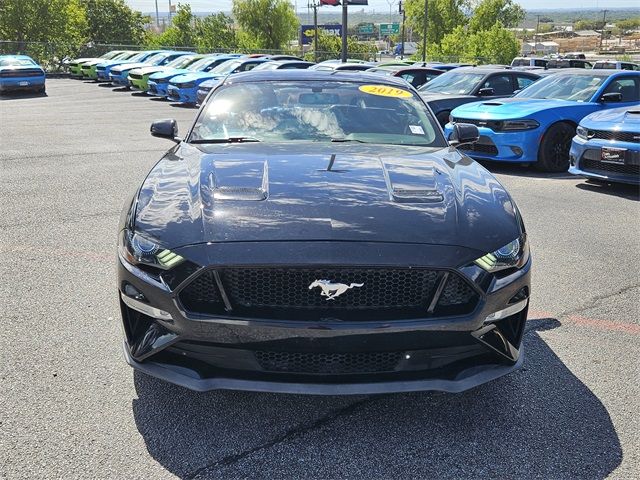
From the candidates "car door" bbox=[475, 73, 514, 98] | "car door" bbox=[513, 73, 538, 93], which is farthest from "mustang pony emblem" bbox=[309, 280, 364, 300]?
"car door" bbox=[513, 73, 538, 93]

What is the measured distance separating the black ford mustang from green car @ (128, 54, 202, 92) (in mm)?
21958

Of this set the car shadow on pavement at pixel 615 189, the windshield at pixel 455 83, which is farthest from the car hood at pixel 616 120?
the windshield at pixel 455 83

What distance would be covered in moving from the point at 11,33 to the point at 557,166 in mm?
38173

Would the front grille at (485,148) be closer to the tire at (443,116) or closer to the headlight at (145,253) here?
the tire at (443,116)

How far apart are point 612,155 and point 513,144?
1648 mm

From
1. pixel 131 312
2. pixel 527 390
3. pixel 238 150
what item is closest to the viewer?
pixel 131 312

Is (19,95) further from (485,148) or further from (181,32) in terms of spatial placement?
(181,32)

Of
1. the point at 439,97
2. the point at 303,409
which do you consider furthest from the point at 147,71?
the point at 303,409

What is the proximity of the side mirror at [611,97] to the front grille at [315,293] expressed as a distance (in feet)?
28.7

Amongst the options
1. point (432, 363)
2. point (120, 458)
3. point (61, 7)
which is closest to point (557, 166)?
point (432, 363)

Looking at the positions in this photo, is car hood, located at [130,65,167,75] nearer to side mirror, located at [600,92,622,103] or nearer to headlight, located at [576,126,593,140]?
side mirror, located at [600,92,622,103]

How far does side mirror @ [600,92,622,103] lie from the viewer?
10.2m

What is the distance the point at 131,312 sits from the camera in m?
2.99

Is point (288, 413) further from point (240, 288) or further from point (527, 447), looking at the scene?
point (527, 447)
